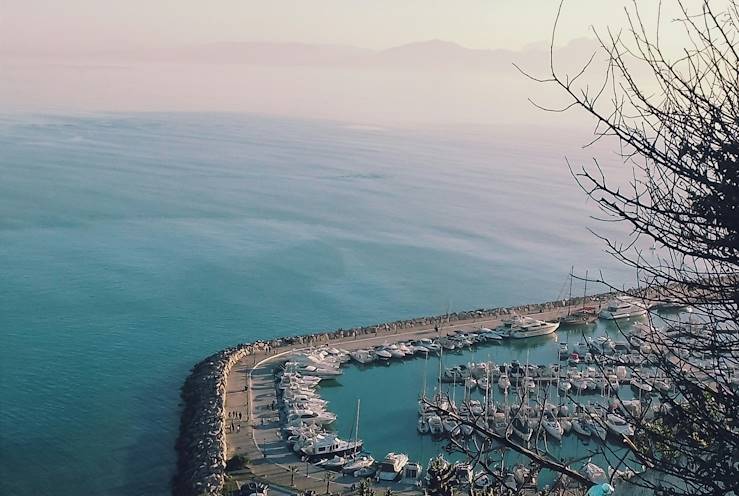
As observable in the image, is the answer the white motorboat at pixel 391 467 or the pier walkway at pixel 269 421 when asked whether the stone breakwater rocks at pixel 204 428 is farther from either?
the white motorboat at pixel 391 467

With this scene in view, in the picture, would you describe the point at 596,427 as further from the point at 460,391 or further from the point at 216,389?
the point at 216,389

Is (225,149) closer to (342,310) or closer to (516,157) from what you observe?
(516,157)

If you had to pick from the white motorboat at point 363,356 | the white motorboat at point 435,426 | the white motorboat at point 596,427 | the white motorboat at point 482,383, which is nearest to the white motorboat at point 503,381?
the white motorboat at point 482,383

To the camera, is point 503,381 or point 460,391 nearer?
point 503,381

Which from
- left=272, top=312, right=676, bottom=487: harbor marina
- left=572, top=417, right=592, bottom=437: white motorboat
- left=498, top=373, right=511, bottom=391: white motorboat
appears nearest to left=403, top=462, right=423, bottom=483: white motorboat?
left=272, top=312, right=676, bottom=487: harbor marina

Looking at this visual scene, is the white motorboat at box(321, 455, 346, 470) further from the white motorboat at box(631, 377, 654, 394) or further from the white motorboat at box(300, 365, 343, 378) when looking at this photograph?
the white motorboat at box(631, 377, 654, 394)

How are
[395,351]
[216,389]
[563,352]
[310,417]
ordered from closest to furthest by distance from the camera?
[310,417] → [216,389] → [395,351] → [563,352]

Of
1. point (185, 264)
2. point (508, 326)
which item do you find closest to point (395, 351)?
point (508, 326)
